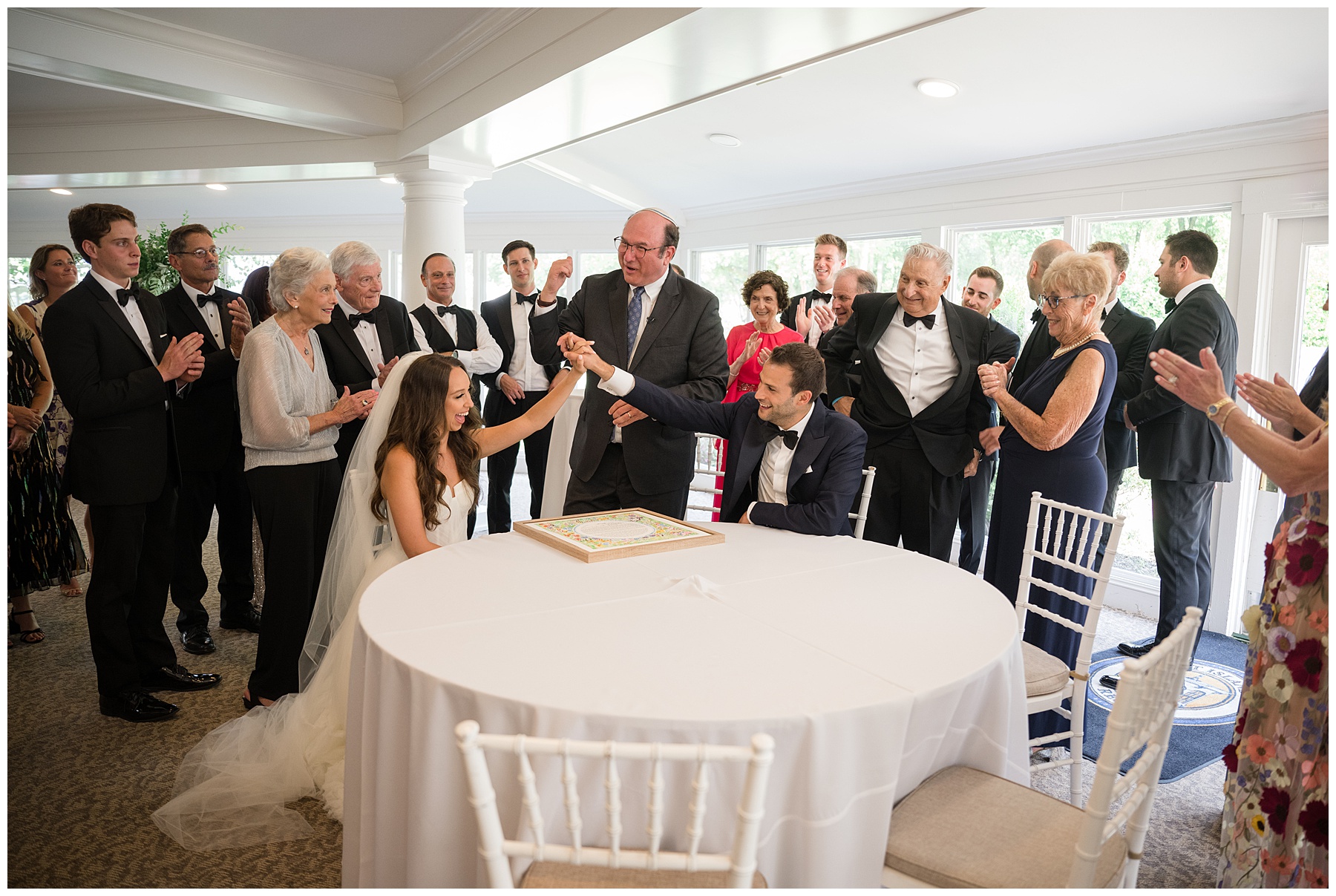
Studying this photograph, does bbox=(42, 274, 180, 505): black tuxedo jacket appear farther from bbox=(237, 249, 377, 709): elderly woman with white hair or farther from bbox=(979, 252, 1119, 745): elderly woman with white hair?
bbox=(979, 252, 1119, 745): elderly woman with white hair

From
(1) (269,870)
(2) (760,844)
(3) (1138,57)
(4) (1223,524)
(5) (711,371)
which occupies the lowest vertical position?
(1) (269,870)

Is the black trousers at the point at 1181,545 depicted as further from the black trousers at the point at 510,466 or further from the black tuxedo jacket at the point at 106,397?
the black tuxedo jacket at the point at 106,397

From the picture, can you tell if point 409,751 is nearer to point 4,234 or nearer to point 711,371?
point 4,234

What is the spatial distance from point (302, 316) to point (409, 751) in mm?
1977

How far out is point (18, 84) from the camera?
5082 mm

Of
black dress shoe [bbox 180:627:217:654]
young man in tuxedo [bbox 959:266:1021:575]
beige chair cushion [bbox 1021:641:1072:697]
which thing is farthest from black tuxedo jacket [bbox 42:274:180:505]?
young man in tuxedo [bbox 959:266:1021:575]

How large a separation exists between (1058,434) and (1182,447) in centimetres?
129

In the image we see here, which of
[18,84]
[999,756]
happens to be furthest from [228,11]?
[999,756]

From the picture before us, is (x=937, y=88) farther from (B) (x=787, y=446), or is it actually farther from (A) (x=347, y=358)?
(A) (x=347, y=358)

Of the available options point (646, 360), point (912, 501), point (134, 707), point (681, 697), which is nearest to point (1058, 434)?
point (912, 501)

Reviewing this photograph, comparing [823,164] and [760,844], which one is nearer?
[760,844]

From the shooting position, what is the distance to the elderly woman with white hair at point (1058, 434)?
111 inches

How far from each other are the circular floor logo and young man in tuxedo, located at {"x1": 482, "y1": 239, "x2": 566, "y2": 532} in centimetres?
315

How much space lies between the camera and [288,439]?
292cm
